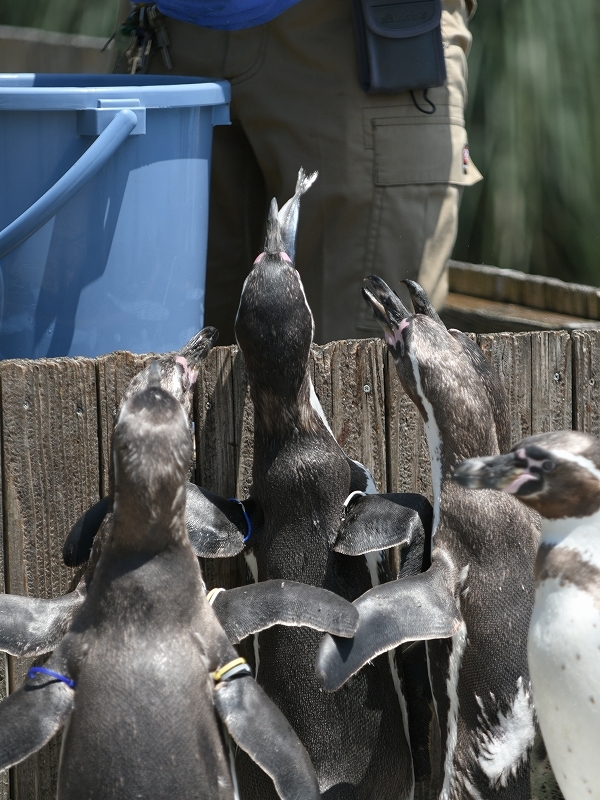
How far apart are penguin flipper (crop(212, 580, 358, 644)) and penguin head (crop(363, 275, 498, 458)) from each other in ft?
1.61

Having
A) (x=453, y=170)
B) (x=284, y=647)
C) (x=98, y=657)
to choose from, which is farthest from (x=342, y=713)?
(x=453, y=170)

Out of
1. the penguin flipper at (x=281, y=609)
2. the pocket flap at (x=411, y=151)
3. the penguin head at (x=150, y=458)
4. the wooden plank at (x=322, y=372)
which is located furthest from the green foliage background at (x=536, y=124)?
the penguin head at (x=150, y=458)

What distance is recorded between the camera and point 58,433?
2355 mm

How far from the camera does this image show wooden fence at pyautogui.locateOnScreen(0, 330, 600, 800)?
2.34 meters

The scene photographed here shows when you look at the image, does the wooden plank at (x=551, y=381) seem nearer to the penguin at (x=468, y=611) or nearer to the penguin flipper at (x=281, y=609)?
the penguin at (x=468, y=611)

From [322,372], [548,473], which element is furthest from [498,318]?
[548,473]

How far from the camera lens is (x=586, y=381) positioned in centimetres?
261

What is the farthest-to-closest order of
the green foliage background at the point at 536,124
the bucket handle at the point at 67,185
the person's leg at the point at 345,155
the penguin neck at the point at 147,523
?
the green foliage background at the point at 536,124 → the person's leg at the point at 345,155 → the bucket handle at the point at 67,185 → the penguin neck at the point at 147,523

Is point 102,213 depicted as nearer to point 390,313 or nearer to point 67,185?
point 67,185

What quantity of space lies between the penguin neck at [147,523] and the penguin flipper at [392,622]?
0.34m

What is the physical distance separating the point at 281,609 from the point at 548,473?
0.54m

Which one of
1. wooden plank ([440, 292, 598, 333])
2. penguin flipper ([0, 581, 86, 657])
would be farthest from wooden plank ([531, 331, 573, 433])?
wooden plank ([440, 292, 598, 333])

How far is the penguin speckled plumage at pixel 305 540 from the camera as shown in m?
2.25

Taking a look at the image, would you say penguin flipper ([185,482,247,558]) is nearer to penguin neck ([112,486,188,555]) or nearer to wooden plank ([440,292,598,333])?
penguin neck ([112,486,188,555])
